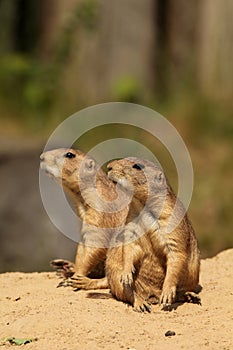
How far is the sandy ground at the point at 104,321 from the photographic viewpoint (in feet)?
15.4

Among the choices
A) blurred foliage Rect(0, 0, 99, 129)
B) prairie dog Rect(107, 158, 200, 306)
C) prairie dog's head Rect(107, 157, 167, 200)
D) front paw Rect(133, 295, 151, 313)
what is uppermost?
blurred foliage Rect(0, 0, 99, 129)

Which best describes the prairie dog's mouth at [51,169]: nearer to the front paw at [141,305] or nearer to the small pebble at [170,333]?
the front paw at [141,305]

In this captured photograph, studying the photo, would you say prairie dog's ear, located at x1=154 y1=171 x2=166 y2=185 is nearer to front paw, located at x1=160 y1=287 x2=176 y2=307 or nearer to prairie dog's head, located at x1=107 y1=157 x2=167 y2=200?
prairie dog's head, located at x1=107 y1=157 x2=167 y2=200

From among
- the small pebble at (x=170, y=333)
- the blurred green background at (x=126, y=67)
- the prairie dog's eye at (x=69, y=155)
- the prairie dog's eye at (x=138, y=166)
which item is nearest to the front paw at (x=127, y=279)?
the small pebble at (x=170, y=333)

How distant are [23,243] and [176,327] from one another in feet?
15.1

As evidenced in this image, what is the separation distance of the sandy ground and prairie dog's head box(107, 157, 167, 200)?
645 millimetres

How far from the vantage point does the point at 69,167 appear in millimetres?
5980

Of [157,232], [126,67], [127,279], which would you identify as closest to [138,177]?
[157,232]

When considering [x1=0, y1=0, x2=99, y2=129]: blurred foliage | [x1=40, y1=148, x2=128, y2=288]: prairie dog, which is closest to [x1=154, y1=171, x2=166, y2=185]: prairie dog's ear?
[x1=40, y1=148, x2=128, y2=288]: prairie dog

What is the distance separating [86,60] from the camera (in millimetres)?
12969

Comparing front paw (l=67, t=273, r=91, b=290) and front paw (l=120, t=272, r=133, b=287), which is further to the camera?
front paw (l=67, t=273, r=91, b=290)

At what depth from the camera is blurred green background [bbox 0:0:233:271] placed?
40.0 ft

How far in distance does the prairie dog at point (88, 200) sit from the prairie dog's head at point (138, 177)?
273 mm

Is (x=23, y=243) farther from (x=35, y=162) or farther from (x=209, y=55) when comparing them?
(x=209, y=55)
